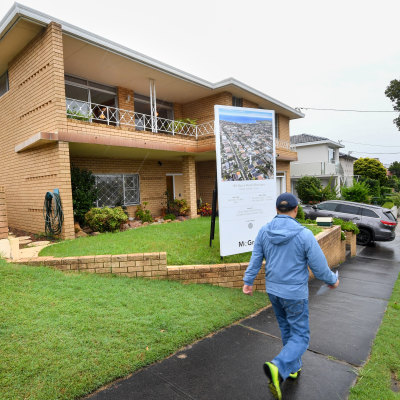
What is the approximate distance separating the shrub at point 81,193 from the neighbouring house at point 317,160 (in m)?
19.5

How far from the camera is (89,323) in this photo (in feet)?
9.82

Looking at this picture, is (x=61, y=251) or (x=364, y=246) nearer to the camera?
(x=61, y=251)

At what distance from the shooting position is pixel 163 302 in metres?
3.70

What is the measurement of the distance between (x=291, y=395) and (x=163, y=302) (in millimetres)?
1878

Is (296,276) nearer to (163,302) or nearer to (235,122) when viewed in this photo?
(163,302)

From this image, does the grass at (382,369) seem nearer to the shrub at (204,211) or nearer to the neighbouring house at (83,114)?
the neighbouring house at (83,114)

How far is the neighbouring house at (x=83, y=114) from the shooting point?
7250 millimetres

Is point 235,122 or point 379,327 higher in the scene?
point 235,122

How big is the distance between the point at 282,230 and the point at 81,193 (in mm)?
7602

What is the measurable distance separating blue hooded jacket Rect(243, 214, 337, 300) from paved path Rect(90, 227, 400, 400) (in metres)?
0.84

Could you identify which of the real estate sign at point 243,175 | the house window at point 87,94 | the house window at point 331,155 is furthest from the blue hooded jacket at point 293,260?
the house window at point 331,155

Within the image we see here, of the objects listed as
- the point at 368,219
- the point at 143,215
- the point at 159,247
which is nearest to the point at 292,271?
the point at 159,247

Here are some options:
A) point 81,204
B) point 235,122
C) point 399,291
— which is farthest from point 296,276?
point 81,204

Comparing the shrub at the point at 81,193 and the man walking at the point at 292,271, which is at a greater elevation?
the shrub at the point at 81,193
